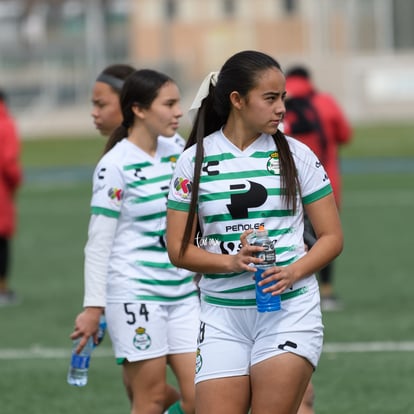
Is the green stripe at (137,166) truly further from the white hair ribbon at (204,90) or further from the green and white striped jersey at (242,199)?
the green and white striped jersey at (242,199)

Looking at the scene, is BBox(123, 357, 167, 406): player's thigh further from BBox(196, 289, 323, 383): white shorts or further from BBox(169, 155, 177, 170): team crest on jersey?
BBox(196, 289, 323, 383): white shorts

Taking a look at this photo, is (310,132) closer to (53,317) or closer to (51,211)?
(53,317)

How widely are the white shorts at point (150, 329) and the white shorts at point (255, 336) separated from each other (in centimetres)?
105

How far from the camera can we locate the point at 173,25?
71.2m

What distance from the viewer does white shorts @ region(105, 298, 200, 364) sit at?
6.23 meters

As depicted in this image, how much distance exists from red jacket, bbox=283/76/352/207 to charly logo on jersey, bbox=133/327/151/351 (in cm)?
503

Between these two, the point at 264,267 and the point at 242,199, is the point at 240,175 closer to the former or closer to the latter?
the point at 242,199

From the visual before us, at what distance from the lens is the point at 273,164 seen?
17.0 ft

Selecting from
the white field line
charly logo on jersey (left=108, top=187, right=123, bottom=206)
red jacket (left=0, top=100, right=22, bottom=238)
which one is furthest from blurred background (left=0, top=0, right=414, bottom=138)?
charly logo on jersey (left=108, top=187, right=123, bottom=206)

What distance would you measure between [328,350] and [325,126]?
2.44 m

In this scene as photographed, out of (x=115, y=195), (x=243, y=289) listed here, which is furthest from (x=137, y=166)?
(x=243, y=289)

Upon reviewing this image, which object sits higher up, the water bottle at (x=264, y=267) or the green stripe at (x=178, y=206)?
the green stripe at (x=178, y=206)

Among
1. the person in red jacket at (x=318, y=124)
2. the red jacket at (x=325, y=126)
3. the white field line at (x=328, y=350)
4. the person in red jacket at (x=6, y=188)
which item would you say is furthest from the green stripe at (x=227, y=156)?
the person in red jacket at (x=6, y=188)

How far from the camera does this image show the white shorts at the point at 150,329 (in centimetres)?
623
